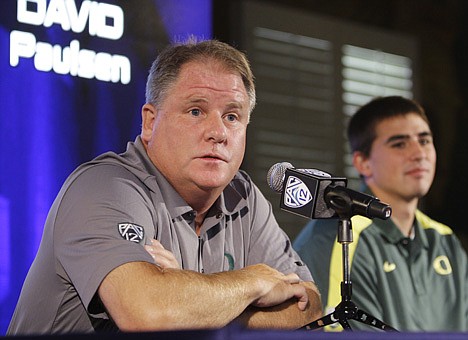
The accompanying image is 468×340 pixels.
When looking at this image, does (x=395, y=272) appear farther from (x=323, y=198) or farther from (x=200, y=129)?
(x=323, y=198)

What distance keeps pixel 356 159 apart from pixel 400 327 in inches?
31.0

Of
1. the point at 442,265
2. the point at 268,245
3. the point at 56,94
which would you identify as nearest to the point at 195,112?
the point at 268,245

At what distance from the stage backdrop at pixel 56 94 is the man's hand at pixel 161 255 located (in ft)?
2.07

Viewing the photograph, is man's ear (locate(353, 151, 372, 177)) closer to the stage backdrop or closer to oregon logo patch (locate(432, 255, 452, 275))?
oregon logo patch (locate(432, 255, 452, 275))

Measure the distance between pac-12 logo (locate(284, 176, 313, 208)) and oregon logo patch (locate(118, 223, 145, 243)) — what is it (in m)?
0.36

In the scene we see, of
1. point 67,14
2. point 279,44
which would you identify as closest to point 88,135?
point 67,14

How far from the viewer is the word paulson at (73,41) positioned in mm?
2705

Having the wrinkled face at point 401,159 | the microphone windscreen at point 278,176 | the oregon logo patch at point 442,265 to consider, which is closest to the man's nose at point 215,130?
the microphone windscreen at point 278,176

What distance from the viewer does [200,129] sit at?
2396mm

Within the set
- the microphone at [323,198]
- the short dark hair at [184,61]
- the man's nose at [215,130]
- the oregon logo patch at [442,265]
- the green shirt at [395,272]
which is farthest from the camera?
the oregon logo patch at [442,265]

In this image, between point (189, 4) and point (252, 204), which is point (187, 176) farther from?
point (189, 4)

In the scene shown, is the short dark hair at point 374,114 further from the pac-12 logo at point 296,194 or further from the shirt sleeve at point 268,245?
the pac-12 logo at point 296,194

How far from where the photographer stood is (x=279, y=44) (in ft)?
14.7

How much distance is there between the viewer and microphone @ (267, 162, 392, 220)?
1889 mm
